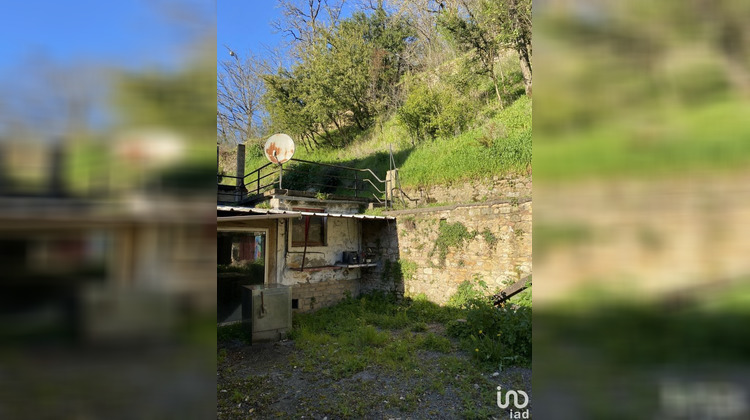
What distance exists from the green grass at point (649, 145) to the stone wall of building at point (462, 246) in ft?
22.2

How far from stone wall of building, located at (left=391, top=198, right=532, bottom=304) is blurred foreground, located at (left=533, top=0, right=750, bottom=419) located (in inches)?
266

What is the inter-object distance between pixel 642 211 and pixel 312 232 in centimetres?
855

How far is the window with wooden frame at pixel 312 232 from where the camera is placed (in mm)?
8562

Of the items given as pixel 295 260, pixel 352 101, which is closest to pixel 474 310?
pixel 295 260

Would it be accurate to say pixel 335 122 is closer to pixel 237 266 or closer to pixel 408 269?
pixel 408 269

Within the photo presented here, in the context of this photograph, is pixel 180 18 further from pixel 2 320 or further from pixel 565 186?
pixel 565 186

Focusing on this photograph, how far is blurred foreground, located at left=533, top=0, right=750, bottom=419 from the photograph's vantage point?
0.58 m

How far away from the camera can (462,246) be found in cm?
802

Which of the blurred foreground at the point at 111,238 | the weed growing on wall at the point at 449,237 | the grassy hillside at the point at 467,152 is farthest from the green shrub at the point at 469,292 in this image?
the blurred foreground at the point at 111,238

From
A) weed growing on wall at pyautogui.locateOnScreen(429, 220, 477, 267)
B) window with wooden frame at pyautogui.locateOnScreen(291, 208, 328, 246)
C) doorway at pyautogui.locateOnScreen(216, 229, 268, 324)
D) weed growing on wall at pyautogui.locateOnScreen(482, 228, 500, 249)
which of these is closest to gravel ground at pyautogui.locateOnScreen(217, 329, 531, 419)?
doorway at pyautogui.locateOnScreen(216, 229, 268, 324)

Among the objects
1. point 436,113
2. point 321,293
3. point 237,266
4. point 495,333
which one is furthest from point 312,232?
point 436,113

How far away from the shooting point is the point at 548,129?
26.4 inches

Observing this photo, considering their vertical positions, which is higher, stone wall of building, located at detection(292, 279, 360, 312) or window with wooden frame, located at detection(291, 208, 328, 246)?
window with wooden frame, located at detection(291, 208, 328, 246)

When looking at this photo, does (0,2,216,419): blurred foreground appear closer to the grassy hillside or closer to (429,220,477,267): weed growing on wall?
(429,220,477,267): weed growing on wall
